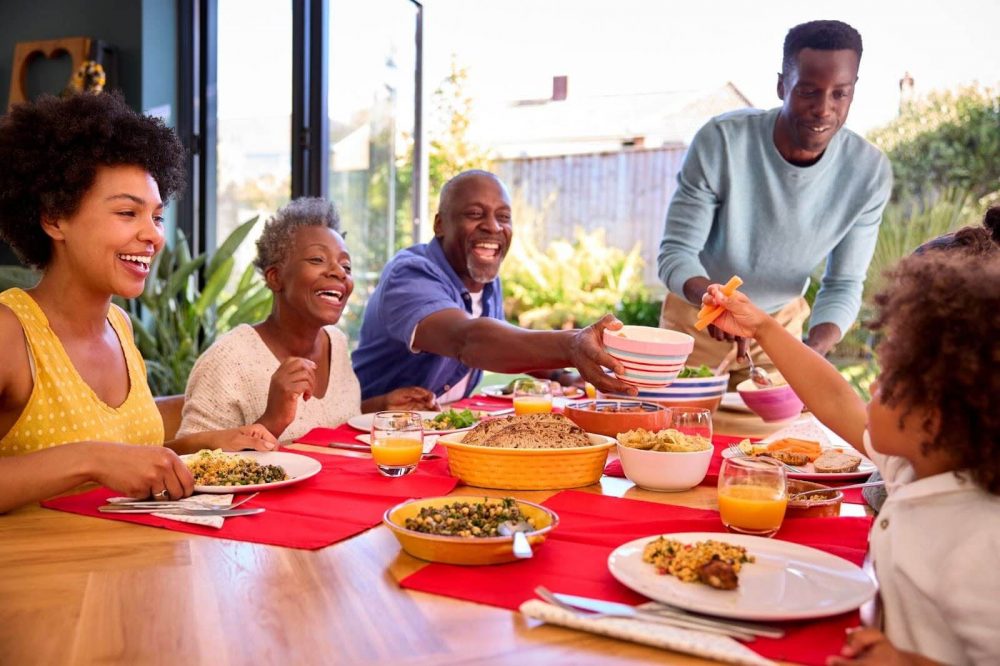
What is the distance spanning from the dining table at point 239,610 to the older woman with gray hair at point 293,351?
96cm

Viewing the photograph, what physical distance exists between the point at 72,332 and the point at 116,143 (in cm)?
46

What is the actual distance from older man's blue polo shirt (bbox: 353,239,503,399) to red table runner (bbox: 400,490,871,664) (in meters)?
1.46

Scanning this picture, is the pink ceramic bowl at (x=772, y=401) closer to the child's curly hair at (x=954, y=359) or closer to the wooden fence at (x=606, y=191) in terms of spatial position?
the child's curly hair at (x=954, y=359)

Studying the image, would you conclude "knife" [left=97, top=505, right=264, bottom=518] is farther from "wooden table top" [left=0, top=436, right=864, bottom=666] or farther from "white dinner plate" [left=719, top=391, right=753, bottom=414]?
"white dinner plate" [left=719, top=391, right=753, bottom=414]

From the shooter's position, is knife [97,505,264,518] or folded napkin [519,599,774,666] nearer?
folded napkin [519,599,774,666]

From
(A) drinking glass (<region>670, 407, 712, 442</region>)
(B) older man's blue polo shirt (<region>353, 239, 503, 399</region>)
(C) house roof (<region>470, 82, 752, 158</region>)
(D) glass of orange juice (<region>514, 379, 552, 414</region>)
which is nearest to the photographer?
(A) drinking glass (<region>670, 407, 712, 442</region>)

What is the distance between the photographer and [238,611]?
1189 mm

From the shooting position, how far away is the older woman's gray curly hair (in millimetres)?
2938

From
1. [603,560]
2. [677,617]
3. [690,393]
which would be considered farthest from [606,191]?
[677,617]

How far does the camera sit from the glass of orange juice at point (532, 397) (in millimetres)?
2660

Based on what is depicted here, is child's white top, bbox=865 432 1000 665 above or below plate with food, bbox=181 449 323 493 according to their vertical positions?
above

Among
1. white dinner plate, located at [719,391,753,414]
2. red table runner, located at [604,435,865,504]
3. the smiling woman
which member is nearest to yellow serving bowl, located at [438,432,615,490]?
red table runner, located at [604,435,865,504]

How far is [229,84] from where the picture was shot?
6117 mm

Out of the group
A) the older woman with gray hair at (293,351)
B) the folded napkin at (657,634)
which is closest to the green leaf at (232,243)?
the older woman with gray hair at (293,351)
